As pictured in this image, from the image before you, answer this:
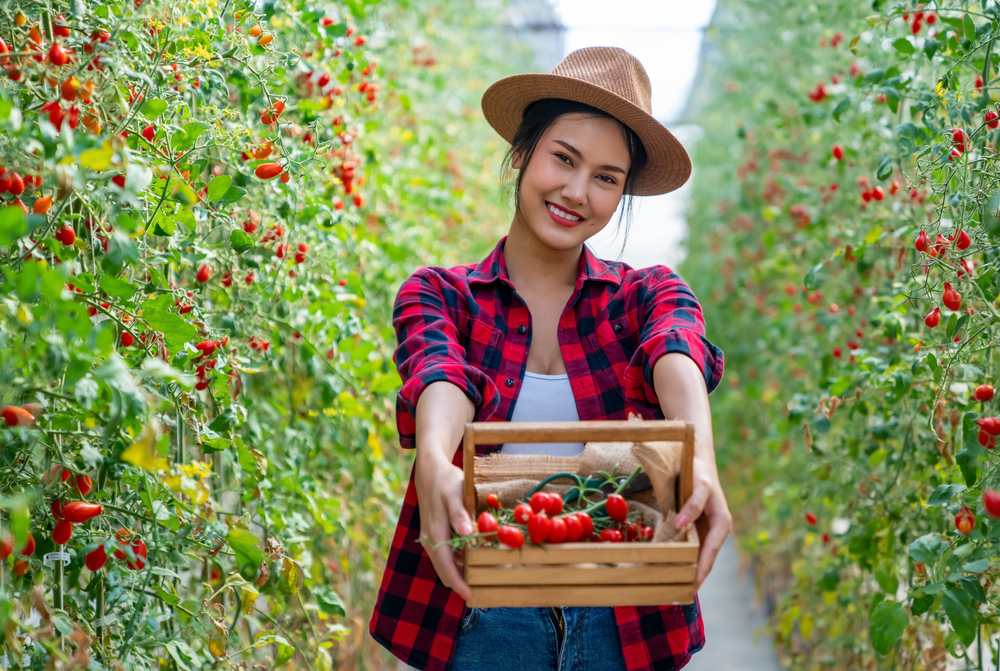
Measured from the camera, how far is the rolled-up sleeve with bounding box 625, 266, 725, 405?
0.98 m

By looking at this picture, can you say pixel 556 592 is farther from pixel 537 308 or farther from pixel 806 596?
pixel 806 596

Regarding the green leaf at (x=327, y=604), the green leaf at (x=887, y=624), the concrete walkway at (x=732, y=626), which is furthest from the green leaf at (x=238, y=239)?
the concrete walkway at (x=732, y=626)

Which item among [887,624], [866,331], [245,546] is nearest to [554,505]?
[245,546]

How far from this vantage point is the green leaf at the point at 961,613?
3.38 feet

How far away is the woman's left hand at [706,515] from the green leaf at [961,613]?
0.42 metres

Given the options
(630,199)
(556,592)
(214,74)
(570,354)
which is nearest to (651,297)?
(570,354)

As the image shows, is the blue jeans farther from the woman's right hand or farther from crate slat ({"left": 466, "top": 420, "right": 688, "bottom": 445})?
crate slat ({"left": 466, "top": 420, "right": 688, "bottom": 445})

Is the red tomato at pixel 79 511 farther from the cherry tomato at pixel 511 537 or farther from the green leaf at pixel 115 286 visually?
the cherry tomato at pixel 511 537

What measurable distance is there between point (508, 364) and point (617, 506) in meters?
0.30

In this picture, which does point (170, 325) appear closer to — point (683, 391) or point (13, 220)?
point (13, 220)

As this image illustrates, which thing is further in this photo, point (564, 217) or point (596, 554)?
point (564, 217)

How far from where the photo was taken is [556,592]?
2.61ft

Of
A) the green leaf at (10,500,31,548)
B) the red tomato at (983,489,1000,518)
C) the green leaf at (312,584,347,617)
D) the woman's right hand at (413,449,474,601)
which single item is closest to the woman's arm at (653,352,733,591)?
the woman's right hand at (413,449,474,601)

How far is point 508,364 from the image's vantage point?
1101 mm
